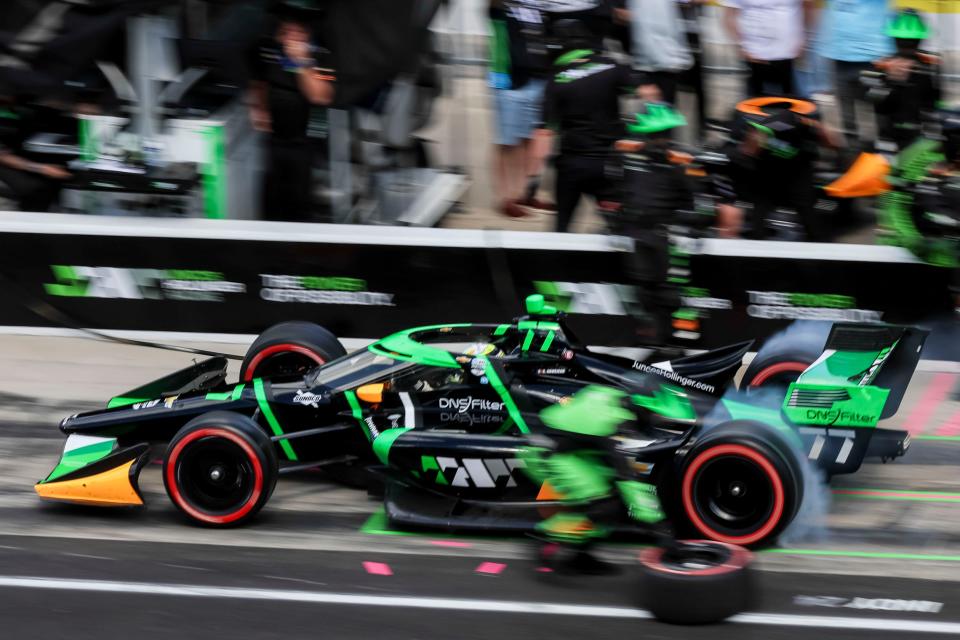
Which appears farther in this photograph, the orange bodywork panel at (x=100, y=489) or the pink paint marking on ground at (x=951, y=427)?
the pink paint marking on ground at (x=951, y=427)

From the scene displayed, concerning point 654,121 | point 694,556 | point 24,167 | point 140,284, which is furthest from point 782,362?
point 24,167

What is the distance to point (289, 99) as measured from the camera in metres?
9.83

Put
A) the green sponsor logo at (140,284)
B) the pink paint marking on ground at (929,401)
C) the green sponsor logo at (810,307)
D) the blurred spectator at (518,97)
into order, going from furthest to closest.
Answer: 1. the blurred spectator at (518,97)
2. the green sponsor logo at (140,284)
3. the green sponsor logo at (810,307)
4. the pink paint marking on ground at (929,401)

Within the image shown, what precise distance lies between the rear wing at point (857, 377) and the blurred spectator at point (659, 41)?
10.7 ft

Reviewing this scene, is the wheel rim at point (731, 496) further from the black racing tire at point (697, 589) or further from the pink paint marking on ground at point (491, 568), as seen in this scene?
the pink paint marking on ground at point (491, 568)

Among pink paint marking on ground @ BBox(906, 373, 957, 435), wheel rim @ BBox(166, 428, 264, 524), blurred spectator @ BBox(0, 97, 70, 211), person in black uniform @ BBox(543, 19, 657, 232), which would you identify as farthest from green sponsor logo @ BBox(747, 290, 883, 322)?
blurred spectator @ BBox(0, 97, 70, 211)

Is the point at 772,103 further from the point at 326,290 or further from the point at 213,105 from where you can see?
the point at 213,105

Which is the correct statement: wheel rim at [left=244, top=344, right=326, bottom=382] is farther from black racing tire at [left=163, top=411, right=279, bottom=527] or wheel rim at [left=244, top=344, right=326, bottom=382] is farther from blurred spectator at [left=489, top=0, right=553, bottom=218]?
blurred spectator at [left=489, top=0, right=553, bottom=218]

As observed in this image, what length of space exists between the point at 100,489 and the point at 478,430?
2000 millimetres

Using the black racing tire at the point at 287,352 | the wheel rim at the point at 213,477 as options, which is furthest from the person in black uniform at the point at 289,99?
the wheel rim at the point at 213,477

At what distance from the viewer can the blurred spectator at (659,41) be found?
33.4 ft

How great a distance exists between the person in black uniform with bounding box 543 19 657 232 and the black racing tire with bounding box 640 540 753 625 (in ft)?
14.4

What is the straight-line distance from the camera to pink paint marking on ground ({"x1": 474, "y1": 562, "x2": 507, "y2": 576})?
21.4 feet

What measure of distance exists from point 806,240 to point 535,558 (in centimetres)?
442
